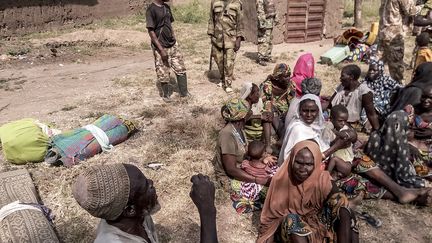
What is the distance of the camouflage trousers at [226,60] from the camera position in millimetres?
6777

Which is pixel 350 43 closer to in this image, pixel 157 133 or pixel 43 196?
pixel 157 133

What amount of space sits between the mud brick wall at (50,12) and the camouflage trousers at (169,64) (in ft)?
24.8

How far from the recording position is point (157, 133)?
5.34m

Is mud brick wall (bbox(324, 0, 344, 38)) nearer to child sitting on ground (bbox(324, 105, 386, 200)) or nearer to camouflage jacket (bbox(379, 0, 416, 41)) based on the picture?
camouflage jacket (bbox(379, 0, 416, 41))

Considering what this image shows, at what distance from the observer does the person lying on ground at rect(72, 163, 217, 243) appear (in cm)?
161

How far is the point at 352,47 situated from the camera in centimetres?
909

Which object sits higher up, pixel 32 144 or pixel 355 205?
pixel 32 144

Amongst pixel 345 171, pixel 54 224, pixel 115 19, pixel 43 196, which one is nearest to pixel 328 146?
pixel 345 171

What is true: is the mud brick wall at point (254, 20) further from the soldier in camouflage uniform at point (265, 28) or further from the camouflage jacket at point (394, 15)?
the camouflage jacket at point (394, 15)

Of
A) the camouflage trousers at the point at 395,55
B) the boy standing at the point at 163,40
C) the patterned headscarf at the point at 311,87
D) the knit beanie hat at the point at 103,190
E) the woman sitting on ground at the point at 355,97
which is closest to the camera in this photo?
the knit beanie hat at the point at 103,190

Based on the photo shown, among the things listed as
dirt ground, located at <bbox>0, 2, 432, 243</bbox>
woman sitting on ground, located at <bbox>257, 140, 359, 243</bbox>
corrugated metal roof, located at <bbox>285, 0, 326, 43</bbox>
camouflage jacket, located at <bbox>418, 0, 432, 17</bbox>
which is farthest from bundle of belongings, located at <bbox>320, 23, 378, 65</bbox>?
woman sitting on ground, located at <bbox>257, 140, 359, 243</bbox>

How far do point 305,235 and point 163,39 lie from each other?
164 inches

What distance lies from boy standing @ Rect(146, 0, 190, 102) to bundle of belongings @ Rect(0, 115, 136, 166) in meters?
1.77

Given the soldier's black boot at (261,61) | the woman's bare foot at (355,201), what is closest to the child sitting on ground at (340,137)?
the woman's bare foot at (355,201)
